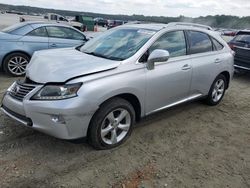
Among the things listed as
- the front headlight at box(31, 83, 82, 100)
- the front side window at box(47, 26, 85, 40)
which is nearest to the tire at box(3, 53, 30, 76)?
the front side window at box(47, 26, 85, 40)

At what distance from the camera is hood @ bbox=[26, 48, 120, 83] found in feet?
11.4

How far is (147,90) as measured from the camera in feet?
13.4

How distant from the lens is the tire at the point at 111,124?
3.59m

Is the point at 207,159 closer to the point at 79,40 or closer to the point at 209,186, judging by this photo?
the point at 209,186

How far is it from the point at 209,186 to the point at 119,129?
4.60 ft

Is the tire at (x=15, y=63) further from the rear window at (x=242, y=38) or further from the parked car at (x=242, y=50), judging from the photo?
the rear window at (x=242, y=38)

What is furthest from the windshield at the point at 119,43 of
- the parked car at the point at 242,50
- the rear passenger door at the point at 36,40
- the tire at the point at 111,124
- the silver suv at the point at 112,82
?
the parked car at the point at 242,50

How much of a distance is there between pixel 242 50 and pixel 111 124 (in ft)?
20.4

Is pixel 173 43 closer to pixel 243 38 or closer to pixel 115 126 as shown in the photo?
pixel 115 126

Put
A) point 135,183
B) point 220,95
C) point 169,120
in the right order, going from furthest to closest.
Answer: point 220,95 < point 169,120 < point 135,183

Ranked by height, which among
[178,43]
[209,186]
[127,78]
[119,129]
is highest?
[178,43]

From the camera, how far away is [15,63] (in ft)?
24.4

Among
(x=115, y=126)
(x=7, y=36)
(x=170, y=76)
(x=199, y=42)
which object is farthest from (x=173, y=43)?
(x=7, y=36)

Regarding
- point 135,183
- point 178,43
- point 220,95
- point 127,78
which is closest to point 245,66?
point 220,95
